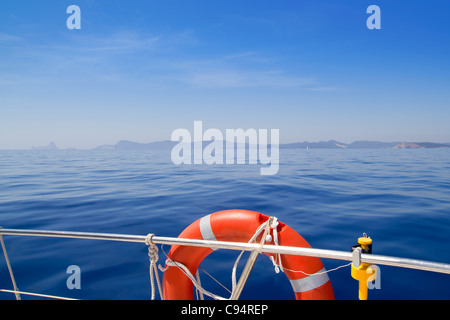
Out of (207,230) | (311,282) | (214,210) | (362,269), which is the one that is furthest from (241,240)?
(214,210)

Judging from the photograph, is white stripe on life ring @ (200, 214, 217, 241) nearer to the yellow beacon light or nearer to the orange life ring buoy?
the orange life ring buoy

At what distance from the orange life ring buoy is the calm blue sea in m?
1.08

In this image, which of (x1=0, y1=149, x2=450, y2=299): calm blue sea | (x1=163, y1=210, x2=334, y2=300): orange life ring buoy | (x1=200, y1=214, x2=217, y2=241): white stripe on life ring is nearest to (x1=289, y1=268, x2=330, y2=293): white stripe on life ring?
(x1=163, y1=210, x2=334, y2=300): orange life ring buoy

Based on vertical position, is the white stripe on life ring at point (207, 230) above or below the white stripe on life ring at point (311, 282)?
above

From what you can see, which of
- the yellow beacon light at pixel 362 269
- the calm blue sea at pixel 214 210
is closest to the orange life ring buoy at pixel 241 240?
the yellow beacon light at pixel 362 269

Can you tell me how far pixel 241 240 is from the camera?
2264 millimetres

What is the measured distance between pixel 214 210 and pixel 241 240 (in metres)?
4.41

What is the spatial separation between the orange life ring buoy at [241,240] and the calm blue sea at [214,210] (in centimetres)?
Answer: 108

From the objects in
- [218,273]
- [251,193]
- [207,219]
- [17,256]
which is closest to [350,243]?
[218,273]

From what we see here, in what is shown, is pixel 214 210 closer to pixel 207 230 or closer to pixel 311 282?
pixel 207 230

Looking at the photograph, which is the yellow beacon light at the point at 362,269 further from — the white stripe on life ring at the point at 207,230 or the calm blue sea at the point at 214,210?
the calm blue sea at the point at 214,210

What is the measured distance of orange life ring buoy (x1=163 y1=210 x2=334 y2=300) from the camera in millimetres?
2039

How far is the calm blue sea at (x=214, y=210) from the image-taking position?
3.38 metres

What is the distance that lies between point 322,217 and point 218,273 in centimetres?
308
